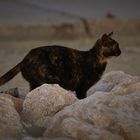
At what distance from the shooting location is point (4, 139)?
5105 millimetres

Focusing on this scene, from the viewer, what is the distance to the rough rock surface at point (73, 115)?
5.03 metres

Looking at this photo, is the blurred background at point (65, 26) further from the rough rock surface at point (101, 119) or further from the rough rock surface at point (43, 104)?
the rough rock surface at point (101, 119)

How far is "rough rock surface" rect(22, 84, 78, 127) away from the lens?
5570mm

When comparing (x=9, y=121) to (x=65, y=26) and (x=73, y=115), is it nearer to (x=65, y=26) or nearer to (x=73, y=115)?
(x=73, y=115)

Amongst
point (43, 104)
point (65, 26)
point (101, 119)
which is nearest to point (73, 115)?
point (101, 119)

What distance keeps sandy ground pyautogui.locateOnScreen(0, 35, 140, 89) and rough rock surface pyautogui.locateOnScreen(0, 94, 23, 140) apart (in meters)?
3.33

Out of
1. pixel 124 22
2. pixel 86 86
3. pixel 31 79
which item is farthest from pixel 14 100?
pixel 124 22

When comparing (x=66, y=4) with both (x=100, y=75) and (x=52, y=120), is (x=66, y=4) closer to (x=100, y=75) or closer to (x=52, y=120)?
(x=100, y=75)

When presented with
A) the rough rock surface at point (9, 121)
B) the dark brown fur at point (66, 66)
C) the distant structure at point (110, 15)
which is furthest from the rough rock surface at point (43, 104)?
the distant structure at point (110, 15)

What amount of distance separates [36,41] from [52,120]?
6015 millimetres

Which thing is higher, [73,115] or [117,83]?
[73,115]

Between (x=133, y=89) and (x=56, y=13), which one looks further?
(x=56, y=13)

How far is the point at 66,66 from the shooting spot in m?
6.58

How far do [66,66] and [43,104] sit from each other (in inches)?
41.0
